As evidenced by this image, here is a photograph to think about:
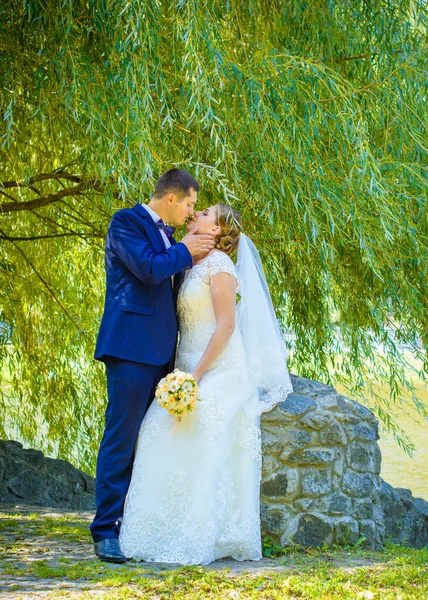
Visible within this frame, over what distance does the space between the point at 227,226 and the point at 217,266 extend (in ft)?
0.83

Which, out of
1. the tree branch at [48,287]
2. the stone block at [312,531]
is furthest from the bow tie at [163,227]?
the tree branch at [48,287]

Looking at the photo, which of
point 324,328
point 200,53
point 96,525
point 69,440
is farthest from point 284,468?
point 69,440

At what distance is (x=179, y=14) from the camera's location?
409 centimetres

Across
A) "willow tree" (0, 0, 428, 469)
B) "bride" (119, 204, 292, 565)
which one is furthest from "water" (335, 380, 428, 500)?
"bride" (119, 204, 292, 565)

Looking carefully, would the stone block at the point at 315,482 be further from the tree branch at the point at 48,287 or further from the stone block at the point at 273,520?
the tree branch at the point at 48,287

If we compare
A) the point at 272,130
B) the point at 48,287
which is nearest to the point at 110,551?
Answer: the point at 272,130

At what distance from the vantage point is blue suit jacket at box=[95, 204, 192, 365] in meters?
3.43

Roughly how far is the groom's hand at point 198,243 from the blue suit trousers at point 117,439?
558mm

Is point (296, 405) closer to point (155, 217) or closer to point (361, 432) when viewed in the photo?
point (361, 432)

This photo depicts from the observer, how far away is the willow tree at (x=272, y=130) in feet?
13.0

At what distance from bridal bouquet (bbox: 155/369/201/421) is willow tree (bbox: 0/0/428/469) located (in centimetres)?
98

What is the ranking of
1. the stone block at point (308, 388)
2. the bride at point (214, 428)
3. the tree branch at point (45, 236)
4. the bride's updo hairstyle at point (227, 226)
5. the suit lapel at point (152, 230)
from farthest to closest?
1. the tree branch at point (45, 236)
2. the stone block at point (308, 388)
3. the bride's updo hairstyle at point (227, 226)
4. the suit lapel at point (152, 230)
5. the bride at point (214, 428)

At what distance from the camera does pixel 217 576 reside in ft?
10.8

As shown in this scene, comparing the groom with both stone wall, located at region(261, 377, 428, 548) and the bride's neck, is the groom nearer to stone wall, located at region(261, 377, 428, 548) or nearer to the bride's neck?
the bride's neck
